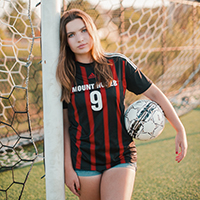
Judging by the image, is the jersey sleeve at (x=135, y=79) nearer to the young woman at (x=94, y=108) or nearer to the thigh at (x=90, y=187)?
the young woman at (x=94, y=108)

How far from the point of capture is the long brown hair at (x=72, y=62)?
1.46 metres

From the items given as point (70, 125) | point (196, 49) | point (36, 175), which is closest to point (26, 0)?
point (70, 125)

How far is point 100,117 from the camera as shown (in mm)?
1479

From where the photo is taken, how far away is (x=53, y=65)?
1478mm

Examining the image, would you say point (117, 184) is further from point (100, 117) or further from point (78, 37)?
point (78, 37)

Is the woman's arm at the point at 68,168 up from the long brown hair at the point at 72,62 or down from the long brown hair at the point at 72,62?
down

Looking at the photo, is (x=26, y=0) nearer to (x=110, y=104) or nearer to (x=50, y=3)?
(x=50, y=3)

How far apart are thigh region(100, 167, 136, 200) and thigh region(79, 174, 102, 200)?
5 centimetres

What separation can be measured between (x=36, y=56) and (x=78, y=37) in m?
1.32

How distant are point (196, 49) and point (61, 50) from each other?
3.83 m

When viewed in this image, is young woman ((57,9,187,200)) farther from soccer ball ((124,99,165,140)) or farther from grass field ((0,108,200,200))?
grass field ((0,108,200,200))

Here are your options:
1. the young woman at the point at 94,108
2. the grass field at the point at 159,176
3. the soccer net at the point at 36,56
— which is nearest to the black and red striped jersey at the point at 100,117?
the young woman at the point at 94,108

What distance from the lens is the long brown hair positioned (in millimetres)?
1464

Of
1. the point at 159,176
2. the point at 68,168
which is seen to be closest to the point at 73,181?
the point at 68,168
